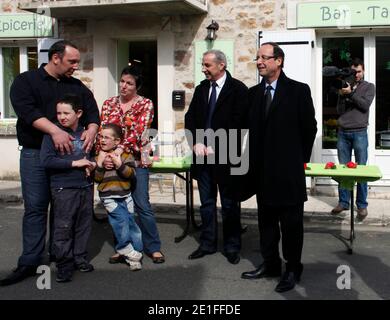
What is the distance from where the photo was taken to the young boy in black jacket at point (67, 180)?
457 centimetres

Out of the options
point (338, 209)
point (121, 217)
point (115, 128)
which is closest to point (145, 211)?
point (121, 217)

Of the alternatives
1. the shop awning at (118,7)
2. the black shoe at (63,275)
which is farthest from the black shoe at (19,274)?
Answer: the shop awning at (118,7)

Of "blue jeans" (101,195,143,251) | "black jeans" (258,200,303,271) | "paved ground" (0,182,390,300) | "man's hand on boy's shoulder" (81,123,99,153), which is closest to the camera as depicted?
"paved ground" (0,182,390,300)

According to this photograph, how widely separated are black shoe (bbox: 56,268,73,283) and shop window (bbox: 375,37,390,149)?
5732 mm

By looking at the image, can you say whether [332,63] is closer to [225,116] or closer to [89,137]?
[225,116]

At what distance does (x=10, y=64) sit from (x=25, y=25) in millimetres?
1010

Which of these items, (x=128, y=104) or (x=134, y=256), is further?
(x=128, y=104)

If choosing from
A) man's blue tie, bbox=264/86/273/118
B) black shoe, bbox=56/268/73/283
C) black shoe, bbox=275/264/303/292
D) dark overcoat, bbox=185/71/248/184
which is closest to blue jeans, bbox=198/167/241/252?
dark overcoat, bbox=185/71/248/184

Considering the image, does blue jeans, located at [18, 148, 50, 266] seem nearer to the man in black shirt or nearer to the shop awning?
the man in black shirt

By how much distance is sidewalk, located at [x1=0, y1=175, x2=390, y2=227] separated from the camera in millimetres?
7105

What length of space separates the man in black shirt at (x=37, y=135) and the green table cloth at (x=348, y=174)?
225 centimetres

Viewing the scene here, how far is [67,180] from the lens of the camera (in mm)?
4660
